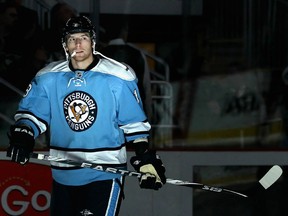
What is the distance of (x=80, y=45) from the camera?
5254 mm

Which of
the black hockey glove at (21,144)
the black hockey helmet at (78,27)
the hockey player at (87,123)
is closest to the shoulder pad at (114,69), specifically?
the hockey player at (87,123)

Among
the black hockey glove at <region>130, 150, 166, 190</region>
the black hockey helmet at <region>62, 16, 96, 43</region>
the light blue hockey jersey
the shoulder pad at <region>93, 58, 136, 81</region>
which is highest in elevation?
the black hockey helmet at <region>62, 16, 96, 43</region>

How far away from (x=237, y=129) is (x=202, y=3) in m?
0.75

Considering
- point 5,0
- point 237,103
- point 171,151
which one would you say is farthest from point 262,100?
point 5,0

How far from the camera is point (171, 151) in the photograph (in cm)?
688

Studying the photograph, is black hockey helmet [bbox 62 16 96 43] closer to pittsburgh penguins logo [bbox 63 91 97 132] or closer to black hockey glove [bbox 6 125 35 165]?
pittsburgh penguins logo [bbox 63 91 97 132]

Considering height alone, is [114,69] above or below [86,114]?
above

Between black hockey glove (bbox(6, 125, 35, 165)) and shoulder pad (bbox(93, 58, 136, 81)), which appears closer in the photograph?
black hockey glove (bbox(6, 125, 35, 165))

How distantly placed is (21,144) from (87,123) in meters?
0.30

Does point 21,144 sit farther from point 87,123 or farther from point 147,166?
point 147,166

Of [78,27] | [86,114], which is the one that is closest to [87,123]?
[86,114]

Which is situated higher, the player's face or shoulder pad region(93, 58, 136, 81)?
the player's face

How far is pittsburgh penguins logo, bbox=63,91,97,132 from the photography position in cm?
523

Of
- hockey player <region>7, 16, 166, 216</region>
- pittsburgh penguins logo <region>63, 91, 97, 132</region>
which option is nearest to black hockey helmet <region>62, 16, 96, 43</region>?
hockey player <region>7, 16, 166, 216</region>
